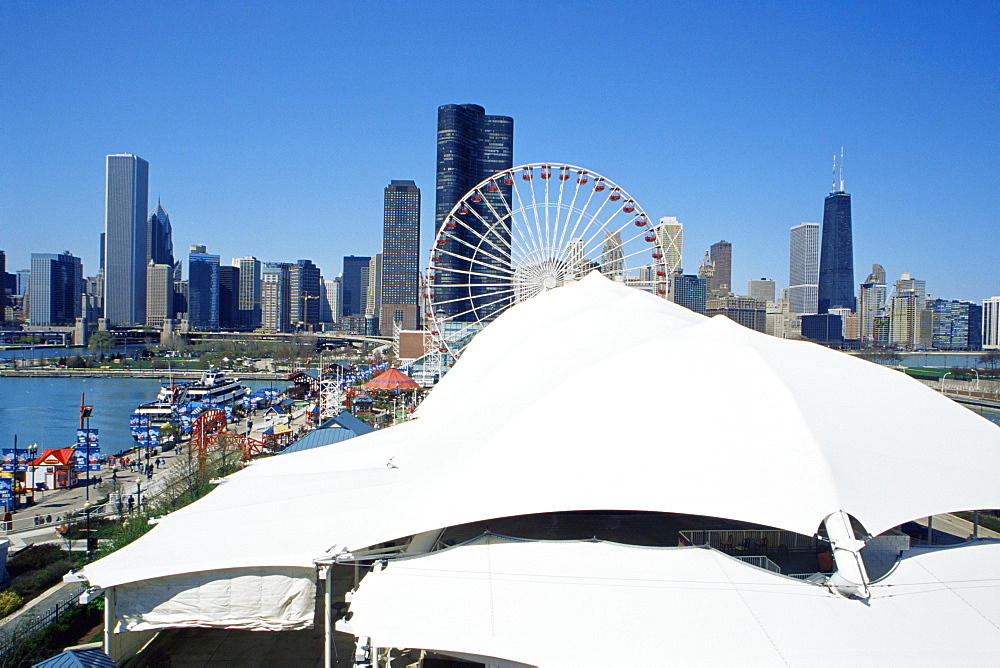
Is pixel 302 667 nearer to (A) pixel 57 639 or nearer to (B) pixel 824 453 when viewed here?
(A) pixel 57 639

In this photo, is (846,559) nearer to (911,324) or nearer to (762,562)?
(762,562)

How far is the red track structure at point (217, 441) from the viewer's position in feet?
79.1

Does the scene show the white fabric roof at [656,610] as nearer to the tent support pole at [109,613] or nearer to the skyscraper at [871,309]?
the tent support pole at [109,613]

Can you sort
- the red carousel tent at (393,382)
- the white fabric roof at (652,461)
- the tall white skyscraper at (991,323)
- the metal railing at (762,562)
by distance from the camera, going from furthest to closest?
the tall white skyscraper at (991,323)
the red carousel tent at (393,382)
the metal railing at (762,562)
the white fabric roof at (652,461)

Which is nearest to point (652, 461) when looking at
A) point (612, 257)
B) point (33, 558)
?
point (33, 558)

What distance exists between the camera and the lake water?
4119 cm

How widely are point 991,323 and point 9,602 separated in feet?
664

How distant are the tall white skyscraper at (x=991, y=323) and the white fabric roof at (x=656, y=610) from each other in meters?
192

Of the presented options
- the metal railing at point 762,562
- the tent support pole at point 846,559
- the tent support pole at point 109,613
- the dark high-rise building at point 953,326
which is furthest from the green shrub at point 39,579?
the dark high-rise building at point 953,326

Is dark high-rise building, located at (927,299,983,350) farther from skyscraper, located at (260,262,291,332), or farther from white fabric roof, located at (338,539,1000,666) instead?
white fabric roof, located at (338,539,1000,666)

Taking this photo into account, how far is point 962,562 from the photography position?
847 centimetres

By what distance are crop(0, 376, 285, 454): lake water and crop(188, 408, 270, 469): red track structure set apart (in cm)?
778

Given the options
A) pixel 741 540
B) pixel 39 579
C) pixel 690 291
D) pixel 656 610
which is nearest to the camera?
pixel 656 610

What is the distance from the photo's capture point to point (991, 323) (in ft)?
554
